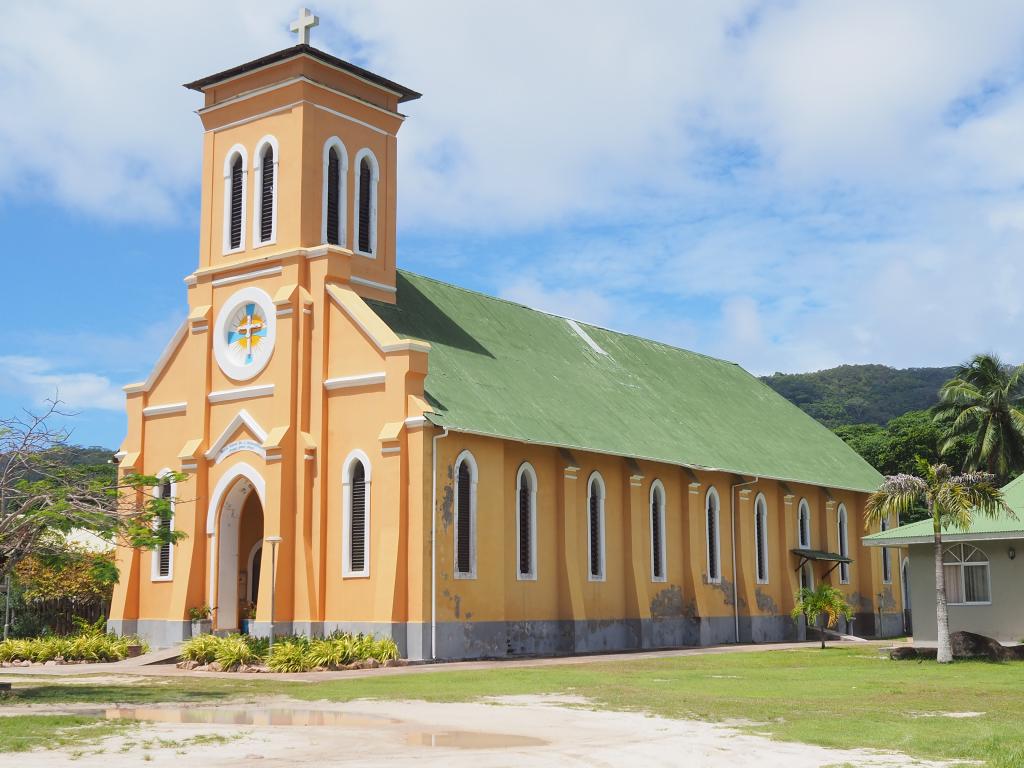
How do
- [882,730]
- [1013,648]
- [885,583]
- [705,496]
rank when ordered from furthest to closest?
[885,583] → [705,496] → [1013,648] → [882,730]

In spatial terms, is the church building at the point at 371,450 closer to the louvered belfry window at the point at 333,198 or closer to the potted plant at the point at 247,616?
the louvered belfry window at the point at 333,198

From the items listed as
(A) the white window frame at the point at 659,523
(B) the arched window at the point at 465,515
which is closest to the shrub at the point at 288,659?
(B) the arched window at the point at 465,515

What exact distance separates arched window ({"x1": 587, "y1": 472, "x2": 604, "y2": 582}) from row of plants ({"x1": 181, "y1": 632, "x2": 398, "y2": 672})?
8.32m

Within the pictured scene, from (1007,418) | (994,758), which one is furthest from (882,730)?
(1007,418)

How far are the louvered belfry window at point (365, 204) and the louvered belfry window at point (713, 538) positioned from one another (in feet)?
46.4

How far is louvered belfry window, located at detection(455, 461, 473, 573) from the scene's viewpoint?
3195 cm

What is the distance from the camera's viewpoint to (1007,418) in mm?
57062

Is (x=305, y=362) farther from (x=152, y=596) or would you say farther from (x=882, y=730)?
(x=882, y=730)

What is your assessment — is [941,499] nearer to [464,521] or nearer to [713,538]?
[464,521]

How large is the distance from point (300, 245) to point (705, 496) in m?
15.8

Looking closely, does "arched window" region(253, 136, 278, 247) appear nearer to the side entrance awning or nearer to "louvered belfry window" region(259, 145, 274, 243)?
"louvered belfry window" region(259, 145, 274, 243)

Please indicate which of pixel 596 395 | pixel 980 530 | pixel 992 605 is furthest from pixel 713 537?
pixel 980 530

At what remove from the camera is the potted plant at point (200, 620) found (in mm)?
33594

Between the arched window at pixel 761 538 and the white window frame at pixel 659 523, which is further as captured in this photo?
the arched window at pixel 761 538
